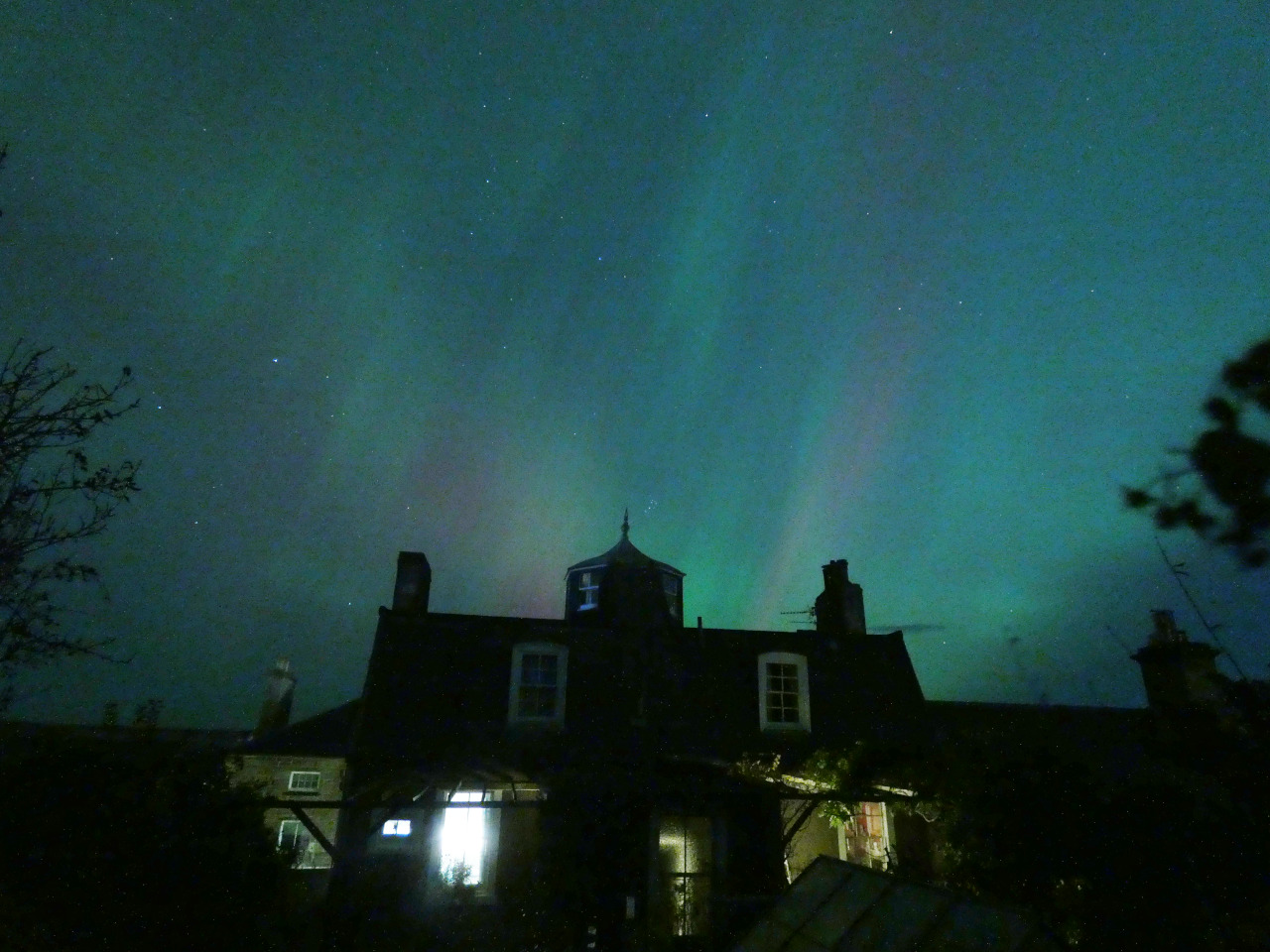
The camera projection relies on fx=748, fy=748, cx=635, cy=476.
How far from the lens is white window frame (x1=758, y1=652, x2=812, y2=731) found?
757 inches

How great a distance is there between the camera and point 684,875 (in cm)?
1492

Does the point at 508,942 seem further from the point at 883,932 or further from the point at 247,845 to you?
the point at 883,932

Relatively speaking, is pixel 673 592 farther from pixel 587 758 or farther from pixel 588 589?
pixel 587 758

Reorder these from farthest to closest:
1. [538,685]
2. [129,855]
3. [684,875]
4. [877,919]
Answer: [538,685], [684,875], [129,855], [877,919]

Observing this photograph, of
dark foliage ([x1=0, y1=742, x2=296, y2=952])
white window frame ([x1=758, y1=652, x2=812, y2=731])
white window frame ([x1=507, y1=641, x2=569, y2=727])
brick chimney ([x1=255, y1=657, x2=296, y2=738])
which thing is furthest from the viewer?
brick chimney ([x1=255, y1=657, x2=296, y2=738])

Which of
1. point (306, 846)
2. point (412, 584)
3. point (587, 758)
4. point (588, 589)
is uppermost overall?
point (588, 589)

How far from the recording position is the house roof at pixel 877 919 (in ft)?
18.0

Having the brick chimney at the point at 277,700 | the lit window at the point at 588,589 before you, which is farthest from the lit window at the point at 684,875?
the brick chimney at the point at 277,700

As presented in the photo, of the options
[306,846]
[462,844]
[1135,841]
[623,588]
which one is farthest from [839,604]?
[306,846]

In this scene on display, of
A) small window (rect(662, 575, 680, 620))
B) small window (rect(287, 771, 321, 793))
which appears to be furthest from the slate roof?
small window (rect(287, 771, 321, 793))

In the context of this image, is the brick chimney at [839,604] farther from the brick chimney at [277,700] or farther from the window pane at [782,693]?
the brick chimney at [277,700]

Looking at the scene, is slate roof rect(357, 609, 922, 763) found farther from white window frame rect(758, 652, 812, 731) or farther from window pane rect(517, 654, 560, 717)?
window pane rect(517, 654, 560, 717)

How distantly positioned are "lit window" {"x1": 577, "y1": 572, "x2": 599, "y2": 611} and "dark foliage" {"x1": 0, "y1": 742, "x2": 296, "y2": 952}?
651 inches

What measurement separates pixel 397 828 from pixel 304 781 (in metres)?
8.28
